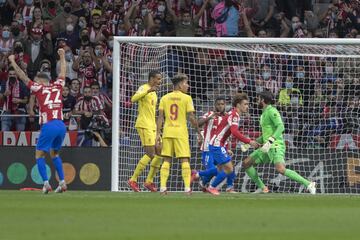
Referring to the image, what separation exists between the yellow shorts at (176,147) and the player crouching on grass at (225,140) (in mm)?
1288

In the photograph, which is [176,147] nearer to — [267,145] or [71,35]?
[267,145]

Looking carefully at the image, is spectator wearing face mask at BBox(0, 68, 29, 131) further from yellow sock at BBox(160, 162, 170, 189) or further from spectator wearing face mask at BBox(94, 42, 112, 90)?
yellow sock at BBox(160, 162, 170, 189)

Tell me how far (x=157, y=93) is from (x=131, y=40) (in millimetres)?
1417

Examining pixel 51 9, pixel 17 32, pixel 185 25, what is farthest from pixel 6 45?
pixel 185 25

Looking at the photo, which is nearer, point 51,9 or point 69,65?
point 69,65

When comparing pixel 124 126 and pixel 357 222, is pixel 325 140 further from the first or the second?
pixel 357 222

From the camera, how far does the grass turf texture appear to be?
1148cm

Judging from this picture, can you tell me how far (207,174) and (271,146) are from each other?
1329 millimetres

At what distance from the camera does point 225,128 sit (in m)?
22.7

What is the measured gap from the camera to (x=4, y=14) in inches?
1227

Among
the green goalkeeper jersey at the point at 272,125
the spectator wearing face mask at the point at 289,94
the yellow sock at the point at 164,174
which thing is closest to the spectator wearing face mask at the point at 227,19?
the spectator wearing face mask at the point at 289,94

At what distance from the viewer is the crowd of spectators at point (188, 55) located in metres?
25.1

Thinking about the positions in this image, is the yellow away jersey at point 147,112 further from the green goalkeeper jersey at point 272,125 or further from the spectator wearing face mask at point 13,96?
the spectator wearing face mask at point 13,96

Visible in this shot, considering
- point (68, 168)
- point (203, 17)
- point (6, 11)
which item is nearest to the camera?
point (68, 168)
